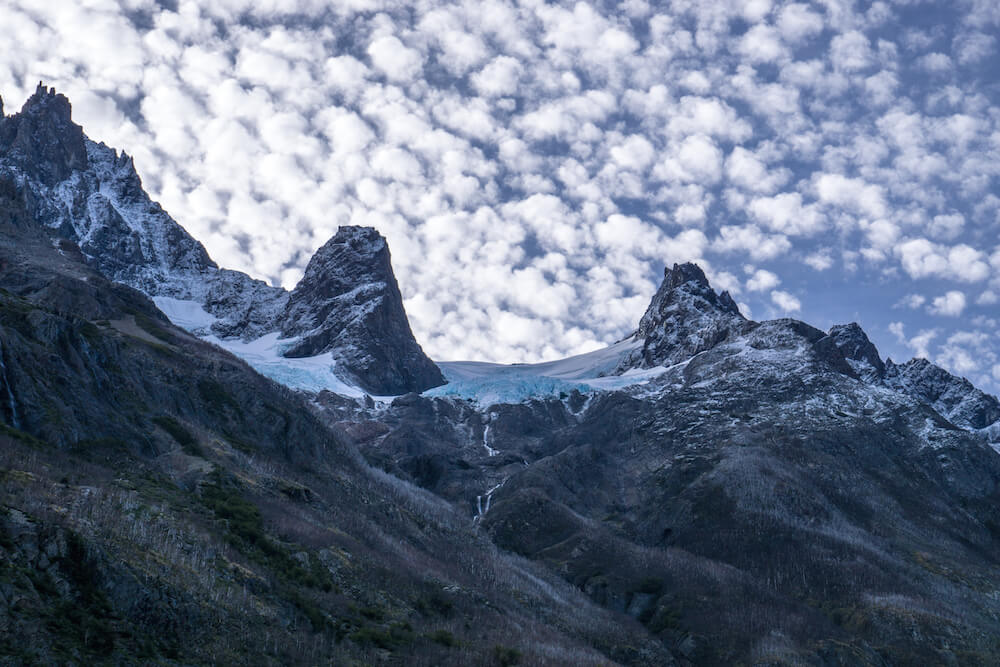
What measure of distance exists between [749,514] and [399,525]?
8162 cm

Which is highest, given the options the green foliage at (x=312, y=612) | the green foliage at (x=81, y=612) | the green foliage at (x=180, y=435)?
the green foliage at (x=180, y=435)

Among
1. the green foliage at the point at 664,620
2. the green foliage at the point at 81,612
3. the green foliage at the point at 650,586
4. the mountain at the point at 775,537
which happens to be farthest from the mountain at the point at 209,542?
the mountain at the point at 775,537

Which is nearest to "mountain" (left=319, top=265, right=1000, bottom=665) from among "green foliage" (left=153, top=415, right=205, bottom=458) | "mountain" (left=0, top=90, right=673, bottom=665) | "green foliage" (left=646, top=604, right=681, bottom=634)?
"green foliage" (left=646, top=604, right=681, bottom=634)

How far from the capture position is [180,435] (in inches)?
2709

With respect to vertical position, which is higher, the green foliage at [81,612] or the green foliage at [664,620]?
the green foliage at [81,612]

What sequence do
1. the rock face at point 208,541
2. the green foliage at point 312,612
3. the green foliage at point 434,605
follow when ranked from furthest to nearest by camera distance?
the green foliage at point 434,605, the green foliage at point 312,612, the rock face at point 208,541

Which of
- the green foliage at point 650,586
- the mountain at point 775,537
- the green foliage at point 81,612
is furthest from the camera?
the green foliage at point 650,586

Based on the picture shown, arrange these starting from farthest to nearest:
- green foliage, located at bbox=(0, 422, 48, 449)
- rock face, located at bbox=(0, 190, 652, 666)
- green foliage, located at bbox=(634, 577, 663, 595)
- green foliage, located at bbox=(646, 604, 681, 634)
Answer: green foliage, located at bbox=(634, 577, 663, 595)
green foliage, located at bbox=(646, 604, 681, 634)
green foliage, located at bbox=(0, 422, 48, 449)
rock face, located at bbox=(0, 190, 652, 666)

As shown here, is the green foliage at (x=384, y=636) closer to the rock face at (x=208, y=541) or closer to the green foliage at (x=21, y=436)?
the rock face at (x=208, y=541)

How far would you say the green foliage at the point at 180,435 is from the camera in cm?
6706

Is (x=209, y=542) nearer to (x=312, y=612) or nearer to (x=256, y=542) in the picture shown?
(x=256, y=542)

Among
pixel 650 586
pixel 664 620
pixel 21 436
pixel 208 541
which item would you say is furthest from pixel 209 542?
pixel 650 586

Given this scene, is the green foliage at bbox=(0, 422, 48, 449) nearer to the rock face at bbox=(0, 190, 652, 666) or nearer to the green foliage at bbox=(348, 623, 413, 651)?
the rock face at bbox=(0, 190, 652, 666)

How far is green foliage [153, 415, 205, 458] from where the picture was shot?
220ft
